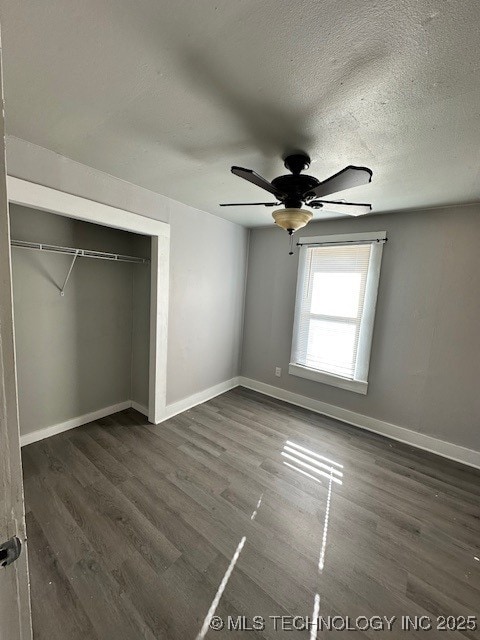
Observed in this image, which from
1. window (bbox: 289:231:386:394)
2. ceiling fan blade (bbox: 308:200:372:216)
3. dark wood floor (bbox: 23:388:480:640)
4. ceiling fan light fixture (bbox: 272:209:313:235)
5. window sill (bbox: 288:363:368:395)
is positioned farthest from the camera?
window sill (bbox: 288:363:368:395)

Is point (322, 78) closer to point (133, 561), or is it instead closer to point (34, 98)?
point (34, 98)

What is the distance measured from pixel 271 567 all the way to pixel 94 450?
5.66 feet

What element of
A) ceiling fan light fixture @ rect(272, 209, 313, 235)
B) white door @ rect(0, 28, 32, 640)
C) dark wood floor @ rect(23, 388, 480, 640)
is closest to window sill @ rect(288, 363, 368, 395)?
dark wood floor @ rect(23, 388, 480, 640)

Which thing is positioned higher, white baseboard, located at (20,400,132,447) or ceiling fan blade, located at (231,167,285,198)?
ceiling fan blade, located at (231,167,285,198)

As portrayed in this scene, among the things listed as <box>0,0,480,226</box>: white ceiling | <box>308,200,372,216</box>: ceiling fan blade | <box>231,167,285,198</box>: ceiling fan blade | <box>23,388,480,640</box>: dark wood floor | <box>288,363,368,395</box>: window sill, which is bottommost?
<box>23,388,480,640</box>: dark wood floor

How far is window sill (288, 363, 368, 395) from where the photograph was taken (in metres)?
3.05

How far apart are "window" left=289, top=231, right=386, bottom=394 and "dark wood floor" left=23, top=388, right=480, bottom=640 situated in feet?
2.86

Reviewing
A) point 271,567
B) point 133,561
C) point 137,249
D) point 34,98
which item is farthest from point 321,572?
point 137,249

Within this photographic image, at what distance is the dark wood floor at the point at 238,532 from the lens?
1.29m

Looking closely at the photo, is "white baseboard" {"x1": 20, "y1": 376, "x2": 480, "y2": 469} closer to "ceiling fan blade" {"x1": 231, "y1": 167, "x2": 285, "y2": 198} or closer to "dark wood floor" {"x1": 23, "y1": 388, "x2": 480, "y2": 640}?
"dark wood floor" {"x1": 23, "y1": 388, "x2": 480, "y2": 640}

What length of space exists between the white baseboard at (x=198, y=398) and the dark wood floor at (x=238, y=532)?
1.18 feet

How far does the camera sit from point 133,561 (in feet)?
4.83

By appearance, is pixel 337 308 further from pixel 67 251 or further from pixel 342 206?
pixel 67 251

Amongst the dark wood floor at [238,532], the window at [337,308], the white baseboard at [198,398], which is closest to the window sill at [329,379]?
the window at [337,308]
